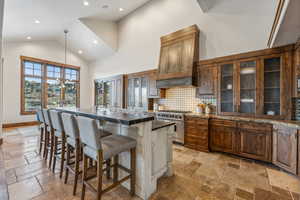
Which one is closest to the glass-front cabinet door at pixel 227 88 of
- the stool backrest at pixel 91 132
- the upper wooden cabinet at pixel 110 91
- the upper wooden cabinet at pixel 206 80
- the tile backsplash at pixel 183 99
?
the upper wooden cabinet at pixel 206 80

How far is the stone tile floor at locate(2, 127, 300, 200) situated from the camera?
1880mm

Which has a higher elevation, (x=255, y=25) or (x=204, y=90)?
(x=255, y=25)

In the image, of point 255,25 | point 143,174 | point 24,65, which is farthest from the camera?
point 24,65

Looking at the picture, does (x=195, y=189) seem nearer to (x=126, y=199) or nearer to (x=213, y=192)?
(x=213, y=192)

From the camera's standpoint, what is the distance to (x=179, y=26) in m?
4.46

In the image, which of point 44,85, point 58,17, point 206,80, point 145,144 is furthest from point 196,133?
point 44,85

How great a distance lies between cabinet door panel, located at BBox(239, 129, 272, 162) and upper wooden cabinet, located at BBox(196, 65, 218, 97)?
49.0 inches

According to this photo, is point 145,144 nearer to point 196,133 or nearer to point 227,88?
point 196,133

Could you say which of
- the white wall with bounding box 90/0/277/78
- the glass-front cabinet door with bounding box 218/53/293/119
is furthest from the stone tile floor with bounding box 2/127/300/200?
the white wall with bounding box 90/0/277/78

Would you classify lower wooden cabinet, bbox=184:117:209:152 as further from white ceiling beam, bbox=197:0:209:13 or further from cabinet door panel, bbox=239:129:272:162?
white ceiling beam, bbox=197:0:209:13

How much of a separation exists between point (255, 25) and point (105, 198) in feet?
14.9

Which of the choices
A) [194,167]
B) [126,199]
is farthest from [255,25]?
[126,199]

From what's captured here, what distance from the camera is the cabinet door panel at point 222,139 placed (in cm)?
311

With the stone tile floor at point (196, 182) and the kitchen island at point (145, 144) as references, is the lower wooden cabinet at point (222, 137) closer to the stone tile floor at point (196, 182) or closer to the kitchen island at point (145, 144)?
the stone tile floor at point (196, 182)
